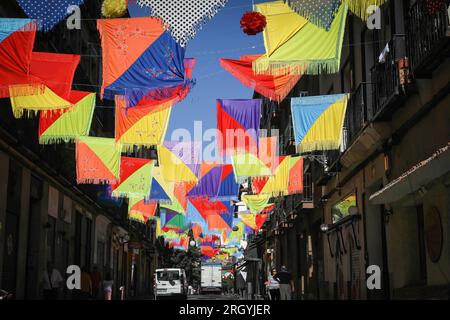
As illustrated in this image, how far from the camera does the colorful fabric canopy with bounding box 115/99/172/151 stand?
15.6 metres

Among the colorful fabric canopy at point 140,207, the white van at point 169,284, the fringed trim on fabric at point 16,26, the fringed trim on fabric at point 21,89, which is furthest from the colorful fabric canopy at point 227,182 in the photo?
the white van at point 169,284

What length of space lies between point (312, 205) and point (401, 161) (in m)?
12.1

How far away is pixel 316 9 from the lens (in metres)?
11.4

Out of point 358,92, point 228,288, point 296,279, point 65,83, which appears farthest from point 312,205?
point 228,288

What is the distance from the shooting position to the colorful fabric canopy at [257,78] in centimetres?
1330

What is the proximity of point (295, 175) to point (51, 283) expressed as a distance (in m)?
8.87

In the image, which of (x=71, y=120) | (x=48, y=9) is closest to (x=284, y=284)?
(x=71, y=120)

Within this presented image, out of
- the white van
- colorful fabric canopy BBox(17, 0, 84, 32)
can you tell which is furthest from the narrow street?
the white van

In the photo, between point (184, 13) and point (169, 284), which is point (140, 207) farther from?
point (184, 13)

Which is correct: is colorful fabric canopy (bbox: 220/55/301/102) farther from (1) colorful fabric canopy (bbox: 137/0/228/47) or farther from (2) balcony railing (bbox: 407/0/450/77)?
(2) balcony railing (bbox: 407/0/450/77)

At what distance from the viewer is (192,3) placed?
442 inches

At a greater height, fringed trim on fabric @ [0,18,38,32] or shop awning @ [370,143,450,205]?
fringed trim on fabric @ [0,18,38,32]

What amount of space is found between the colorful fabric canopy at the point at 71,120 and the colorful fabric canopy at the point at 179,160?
391cm

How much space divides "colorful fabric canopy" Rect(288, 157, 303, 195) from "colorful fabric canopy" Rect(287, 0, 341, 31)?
1037cm
